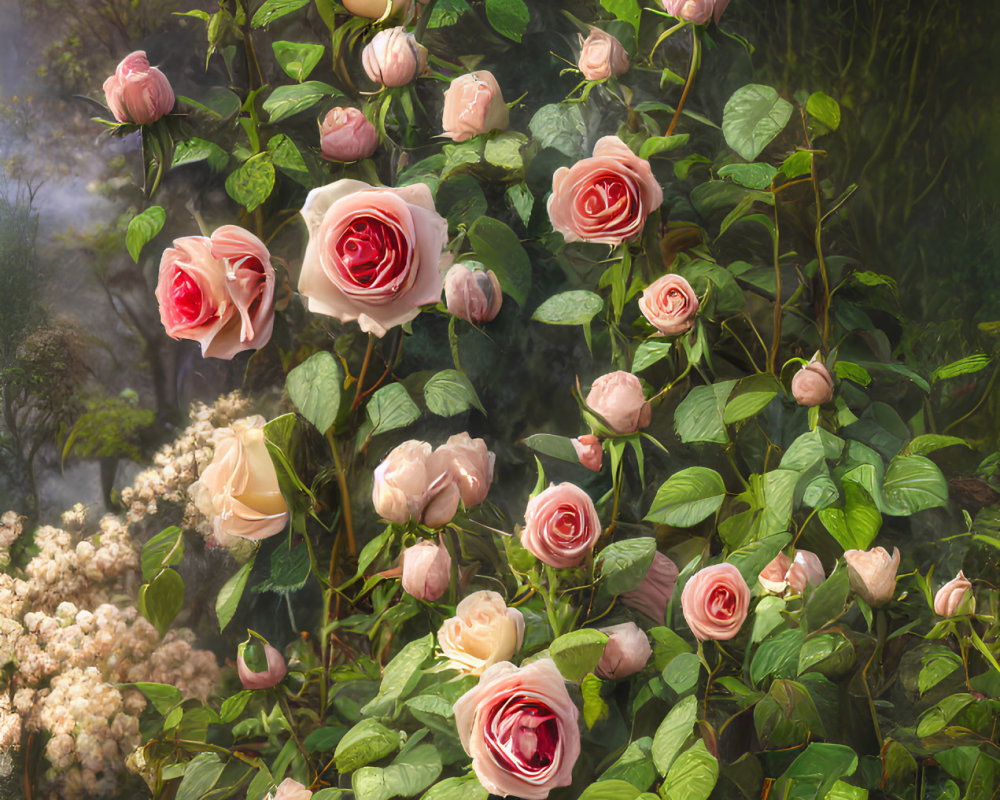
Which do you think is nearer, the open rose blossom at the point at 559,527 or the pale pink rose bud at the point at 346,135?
the open rose blossom at the point at 559,527

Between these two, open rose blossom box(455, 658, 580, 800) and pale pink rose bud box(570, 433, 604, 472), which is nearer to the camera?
open rose blossom box(455, 658, 580, 800)

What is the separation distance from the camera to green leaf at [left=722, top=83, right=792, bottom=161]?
92 cm

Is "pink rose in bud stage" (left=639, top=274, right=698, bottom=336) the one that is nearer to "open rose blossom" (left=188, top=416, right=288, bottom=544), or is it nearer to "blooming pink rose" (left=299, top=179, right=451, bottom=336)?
"blooming pink rose" (left=299, top=179, right=451, bottom=336)

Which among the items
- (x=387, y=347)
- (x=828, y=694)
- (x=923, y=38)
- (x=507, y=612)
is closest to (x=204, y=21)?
(x=387, y=347)

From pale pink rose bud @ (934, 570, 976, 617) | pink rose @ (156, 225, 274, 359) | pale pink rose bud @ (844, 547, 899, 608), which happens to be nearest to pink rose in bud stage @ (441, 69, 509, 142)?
pink rose @ (156, 225, 274, 359)

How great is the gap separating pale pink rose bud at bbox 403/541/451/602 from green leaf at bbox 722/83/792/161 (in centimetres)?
59

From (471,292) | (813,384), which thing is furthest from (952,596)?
(471,292)

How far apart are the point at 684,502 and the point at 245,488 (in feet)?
1.66

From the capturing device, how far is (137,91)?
2.93ft

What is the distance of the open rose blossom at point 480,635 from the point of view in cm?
81

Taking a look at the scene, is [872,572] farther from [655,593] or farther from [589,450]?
[589,450]

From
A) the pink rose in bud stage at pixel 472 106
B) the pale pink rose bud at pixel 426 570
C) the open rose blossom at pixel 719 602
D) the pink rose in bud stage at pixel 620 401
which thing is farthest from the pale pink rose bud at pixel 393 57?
the open rose blossom at pixel 719 602

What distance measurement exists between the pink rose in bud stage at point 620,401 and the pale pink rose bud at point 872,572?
11.3 inches

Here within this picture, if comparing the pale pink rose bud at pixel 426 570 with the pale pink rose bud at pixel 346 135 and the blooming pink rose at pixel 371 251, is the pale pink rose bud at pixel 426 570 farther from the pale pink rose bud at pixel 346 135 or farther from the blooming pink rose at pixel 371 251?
the pale pink rose bud at pixel 346 135
